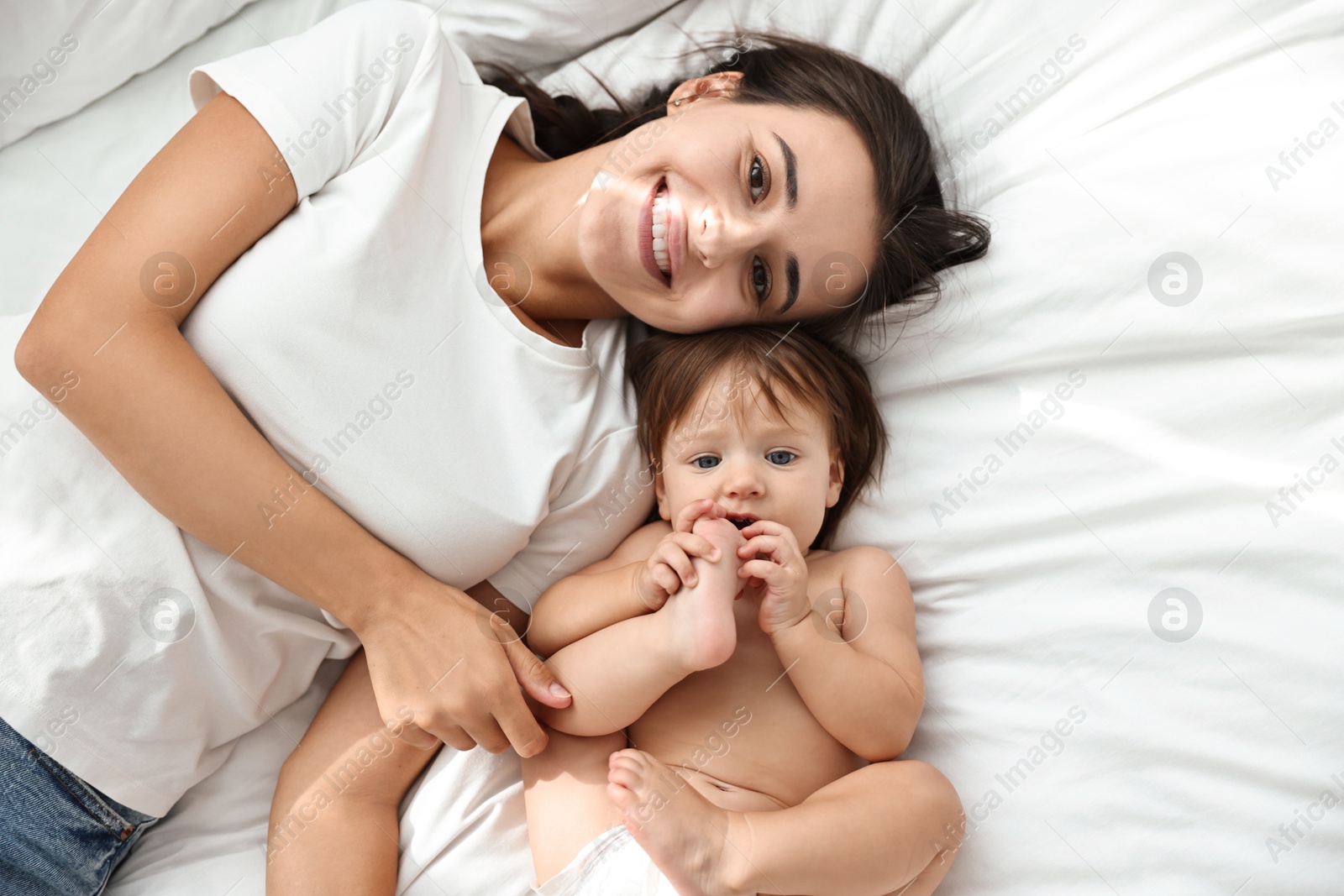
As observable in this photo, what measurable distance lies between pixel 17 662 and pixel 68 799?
0.67 ft

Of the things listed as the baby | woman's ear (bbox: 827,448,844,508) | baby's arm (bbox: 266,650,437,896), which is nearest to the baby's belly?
the baby

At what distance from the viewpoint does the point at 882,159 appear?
4.41 ft

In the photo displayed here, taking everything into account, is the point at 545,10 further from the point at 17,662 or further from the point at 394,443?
the point at 17,662

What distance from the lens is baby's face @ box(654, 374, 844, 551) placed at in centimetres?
129

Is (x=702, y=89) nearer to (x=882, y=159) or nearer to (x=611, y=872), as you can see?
(x=882, y=159)

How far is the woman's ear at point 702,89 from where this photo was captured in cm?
141

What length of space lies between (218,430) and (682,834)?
77cm

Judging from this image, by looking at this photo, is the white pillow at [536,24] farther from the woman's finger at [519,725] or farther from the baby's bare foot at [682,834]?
the baby's bare foot at [682,834]

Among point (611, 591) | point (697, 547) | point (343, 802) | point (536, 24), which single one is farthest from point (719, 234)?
point (343, 802)

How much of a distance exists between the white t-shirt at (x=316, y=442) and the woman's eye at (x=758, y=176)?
35cm

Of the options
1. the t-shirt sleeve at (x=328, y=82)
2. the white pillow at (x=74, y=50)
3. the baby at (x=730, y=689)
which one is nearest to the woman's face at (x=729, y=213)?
the baby at (x=730, y=689)

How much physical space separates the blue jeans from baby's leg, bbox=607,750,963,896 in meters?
0.71

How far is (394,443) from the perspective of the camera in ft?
4.04

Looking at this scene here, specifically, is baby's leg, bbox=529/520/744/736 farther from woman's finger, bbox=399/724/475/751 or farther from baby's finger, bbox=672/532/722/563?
woman's finger, bbox=399/724/475/751
